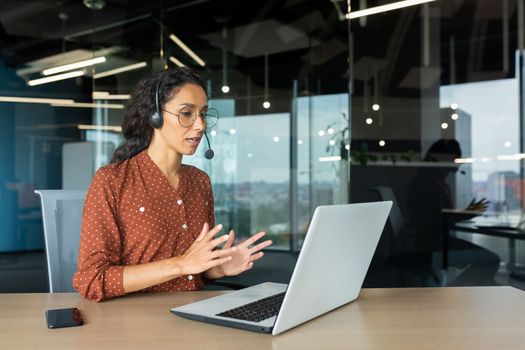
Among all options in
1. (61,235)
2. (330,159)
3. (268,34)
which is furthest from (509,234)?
(61,235)

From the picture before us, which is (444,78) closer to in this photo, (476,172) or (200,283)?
(476,172)

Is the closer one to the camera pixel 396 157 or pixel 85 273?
pixel 85 273

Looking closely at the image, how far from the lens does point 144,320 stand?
122 cm

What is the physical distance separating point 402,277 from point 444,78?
1.92 meters

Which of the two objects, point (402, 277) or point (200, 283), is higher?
point (200, 283)

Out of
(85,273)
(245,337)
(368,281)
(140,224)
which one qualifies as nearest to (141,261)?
(140,224)

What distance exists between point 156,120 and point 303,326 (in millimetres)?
942

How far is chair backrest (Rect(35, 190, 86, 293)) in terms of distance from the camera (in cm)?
186

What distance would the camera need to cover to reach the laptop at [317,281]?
1053 mm

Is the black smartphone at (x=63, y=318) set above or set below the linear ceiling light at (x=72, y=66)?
below

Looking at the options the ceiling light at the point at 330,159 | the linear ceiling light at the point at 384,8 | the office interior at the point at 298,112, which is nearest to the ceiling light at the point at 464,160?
the office interior at the point at 298,112

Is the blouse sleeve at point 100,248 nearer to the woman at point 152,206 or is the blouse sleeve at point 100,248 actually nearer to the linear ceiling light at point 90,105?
the woman at point 152,206

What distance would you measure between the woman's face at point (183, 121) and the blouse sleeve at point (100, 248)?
25 centimetres

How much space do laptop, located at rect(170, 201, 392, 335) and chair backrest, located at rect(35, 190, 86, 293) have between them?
2.50 feet
